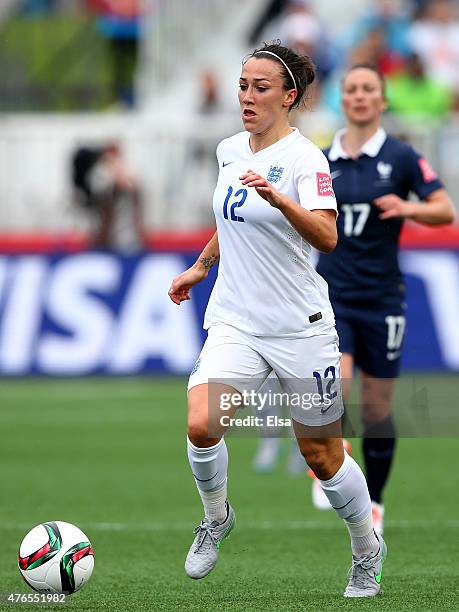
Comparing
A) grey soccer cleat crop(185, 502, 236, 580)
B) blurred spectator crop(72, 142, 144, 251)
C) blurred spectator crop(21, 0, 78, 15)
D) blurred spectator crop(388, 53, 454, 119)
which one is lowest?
blurred spectator crop(72, 142, 144, 251)

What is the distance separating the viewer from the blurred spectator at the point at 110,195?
59.8 feet

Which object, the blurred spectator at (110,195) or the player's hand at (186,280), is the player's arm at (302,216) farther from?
the blurred spectator at (110,195)

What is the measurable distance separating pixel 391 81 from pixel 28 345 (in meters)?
6.61

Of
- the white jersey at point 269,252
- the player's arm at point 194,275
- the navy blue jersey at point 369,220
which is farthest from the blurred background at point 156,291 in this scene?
the player's arm at point 194,275

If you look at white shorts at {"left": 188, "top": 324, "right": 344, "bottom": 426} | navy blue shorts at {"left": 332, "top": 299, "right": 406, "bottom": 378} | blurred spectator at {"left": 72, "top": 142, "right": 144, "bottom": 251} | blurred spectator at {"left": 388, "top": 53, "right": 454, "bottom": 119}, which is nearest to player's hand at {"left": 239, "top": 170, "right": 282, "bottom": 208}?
white shorts at {"left": 188, "top": 324, "right": 344, "bottom": 426}

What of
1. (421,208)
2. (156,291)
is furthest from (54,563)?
(156,291)

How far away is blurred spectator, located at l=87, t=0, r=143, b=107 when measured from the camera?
25.2 m

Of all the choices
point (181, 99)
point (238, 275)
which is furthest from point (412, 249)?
point (238, 275)

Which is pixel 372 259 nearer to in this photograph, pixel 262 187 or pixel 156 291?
pixel 262 187

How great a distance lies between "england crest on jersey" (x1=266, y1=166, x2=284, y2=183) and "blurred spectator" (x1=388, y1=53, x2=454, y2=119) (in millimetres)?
13345

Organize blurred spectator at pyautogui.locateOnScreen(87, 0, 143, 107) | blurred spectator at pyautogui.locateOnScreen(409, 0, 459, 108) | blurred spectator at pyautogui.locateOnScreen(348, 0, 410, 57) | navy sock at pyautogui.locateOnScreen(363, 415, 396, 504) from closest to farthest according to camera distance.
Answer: navy sock at pyautogui.locateOnScreen(363, 415, 396, 504), blurred spectator at pyautogui.locateOnScreen(409, 0, 459, 108), blurred spectator at pyautogui.locateOnScreen(348, 0, 410, 57), blurred spectator at pyautogui.locateOnScreen(87, 0, 143, 107)

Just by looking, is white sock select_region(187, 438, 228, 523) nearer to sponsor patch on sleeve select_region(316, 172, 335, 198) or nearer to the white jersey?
the white jersey

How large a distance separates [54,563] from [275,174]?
1.97m

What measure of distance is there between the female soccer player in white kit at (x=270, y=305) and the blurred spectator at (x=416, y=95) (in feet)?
43.2
